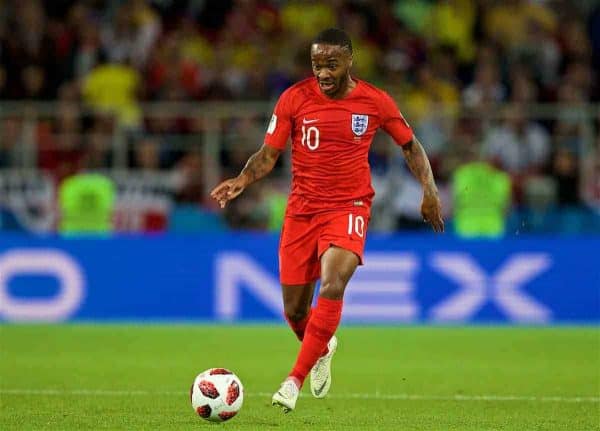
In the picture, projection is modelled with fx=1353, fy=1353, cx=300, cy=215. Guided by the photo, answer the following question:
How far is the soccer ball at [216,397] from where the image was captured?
26.2 feet

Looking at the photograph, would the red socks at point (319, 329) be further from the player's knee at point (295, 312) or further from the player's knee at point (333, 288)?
the player's knee at point (295, 312)

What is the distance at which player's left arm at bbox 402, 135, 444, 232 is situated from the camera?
8812mm

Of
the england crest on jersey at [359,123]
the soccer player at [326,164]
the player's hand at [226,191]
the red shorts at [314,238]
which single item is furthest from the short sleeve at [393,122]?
the player's hand at [226,191]

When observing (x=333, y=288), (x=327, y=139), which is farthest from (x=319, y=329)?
(x=327, y=139)

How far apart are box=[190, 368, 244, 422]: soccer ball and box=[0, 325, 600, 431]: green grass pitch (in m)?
0.09

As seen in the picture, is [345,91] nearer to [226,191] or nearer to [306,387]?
[226,191]

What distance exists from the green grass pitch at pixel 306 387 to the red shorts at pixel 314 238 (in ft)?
3.02

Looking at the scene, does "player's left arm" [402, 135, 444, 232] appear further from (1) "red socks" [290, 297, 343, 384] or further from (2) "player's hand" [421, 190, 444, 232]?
(1) "red socks" [290, 297, 343, 384]

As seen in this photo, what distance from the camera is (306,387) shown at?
10.5m

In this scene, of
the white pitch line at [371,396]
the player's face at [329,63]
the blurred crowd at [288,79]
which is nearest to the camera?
the player's face at [329,63]

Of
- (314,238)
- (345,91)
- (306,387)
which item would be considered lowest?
(306,387)

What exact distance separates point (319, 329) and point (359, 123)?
1.47 metres

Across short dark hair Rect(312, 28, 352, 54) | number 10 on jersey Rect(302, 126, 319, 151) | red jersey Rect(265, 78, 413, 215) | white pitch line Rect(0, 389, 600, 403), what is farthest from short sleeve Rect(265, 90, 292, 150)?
white pitch line Rect(0, 389, 600, 403)

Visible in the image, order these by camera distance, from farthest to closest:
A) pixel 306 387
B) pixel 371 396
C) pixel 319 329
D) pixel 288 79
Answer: pixel 288 79
pixel 306 387
pixel 371 396
pixel 319 329
